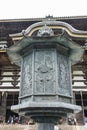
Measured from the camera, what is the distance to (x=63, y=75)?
3.56 metres

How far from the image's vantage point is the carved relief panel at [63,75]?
3417mm

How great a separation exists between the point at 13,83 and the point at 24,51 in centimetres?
682

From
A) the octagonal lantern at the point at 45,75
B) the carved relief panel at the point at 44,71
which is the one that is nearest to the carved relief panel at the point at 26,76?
the octagonal lantern at the point at 45,75

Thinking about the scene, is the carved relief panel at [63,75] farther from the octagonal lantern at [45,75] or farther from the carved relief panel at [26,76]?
the carved relief panel at [26,76]

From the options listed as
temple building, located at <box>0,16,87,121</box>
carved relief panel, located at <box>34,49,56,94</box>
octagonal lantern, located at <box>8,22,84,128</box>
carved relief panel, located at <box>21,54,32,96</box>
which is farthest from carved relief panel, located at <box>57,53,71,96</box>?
temple building, located at <box>0,16,87,121</box>

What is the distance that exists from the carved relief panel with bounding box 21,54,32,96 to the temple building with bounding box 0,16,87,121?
15.8 ft

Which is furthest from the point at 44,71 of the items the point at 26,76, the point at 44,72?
the point at 26,76

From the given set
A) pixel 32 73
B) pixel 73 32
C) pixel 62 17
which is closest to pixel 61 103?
pixel 32 73

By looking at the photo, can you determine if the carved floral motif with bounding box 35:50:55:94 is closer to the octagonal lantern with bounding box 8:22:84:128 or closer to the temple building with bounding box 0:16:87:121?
the octagonal lantern with bounding box 8:22:84:128

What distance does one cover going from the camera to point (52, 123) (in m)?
3.32

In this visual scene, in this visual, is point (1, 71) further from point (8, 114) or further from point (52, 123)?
point (52, 123)

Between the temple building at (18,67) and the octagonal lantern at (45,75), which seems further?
the temple building at (18,67)

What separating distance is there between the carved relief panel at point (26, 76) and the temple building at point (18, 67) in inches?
189

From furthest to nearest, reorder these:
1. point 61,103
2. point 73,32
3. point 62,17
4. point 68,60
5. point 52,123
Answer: point 62,17 < point 73,32 < point 68,60 < point 52,123 < point 61,103
